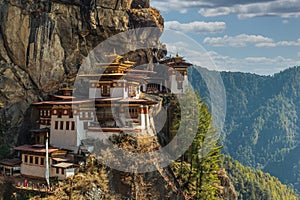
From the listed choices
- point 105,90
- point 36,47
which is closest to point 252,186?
point 105,90

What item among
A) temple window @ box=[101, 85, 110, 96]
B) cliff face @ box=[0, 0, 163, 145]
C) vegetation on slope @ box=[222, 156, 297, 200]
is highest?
cliff face @ box=[0, 0, 163, 145]

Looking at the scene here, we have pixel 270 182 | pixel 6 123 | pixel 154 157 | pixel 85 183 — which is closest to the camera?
pixel 85 183

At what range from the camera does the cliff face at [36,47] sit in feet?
186

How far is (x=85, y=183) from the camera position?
45094 millimetres

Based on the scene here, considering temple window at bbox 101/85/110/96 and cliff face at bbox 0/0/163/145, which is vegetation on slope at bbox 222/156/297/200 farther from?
temple window at bbox 101/85/110/96

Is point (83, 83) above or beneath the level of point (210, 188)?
above

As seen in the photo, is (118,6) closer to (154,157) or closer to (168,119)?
(168,119)

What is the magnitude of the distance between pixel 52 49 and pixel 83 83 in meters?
5.96

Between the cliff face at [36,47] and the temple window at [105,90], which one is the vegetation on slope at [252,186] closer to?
the cliff face at [36,47]

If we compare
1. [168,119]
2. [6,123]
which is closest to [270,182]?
[168,119]

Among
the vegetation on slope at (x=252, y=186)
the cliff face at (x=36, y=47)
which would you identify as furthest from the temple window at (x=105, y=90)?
the vegetation on slope at (x=252, y=186)

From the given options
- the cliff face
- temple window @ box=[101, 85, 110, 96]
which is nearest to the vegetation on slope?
the cliff face

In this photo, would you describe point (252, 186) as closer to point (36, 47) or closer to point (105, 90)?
point (105, 90)

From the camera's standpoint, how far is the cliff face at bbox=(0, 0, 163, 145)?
186ft
